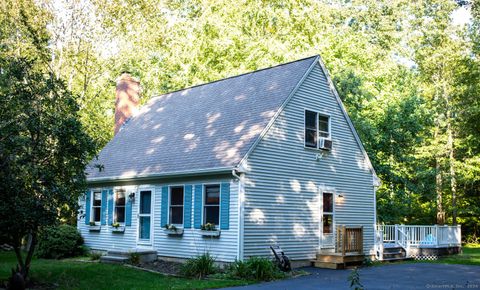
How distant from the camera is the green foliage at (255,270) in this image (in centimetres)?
1393

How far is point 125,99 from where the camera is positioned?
84.5 ft

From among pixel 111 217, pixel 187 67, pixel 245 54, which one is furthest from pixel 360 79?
pixel 111 217

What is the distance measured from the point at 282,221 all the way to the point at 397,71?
2276 cm

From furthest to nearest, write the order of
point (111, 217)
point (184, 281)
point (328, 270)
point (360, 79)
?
1. point (360, 79)
2. point (111, 217)
3. point (328, 270)
4. point (184, 281)

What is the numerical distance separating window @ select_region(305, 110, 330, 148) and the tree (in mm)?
8287

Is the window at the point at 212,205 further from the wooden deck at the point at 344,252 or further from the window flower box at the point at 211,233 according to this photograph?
the wooden deck at the point at 344,252

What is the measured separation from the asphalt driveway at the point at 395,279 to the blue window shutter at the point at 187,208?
13.4 feet

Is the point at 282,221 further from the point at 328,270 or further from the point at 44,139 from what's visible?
the point at 44,139

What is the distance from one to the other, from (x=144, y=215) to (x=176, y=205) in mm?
1785

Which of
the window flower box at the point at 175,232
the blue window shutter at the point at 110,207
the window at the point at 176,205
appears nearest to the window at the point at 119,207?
the blue window shutter at the point at 110,207

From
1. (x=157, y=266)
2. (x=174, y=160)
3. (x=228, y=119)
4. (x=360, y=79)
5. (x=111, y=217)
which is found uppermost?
(x=360, y=79)

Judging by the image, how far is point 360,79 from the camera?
25625 millimetres

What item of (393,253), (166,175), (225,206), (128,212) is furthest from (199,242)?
(393,253)

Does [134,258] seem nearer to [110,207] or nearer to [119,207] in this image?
[119,207]
